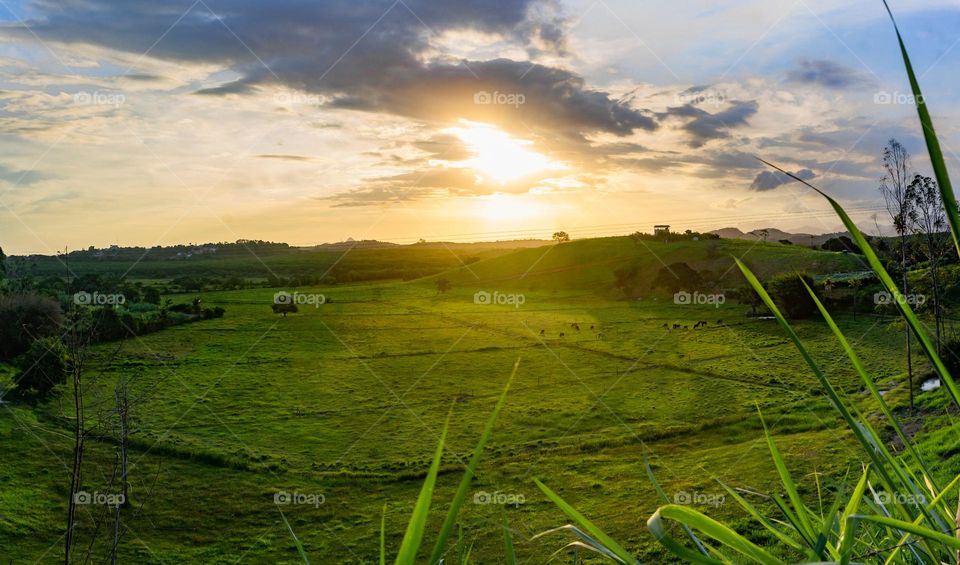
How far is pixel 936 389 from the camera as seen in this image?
2520 cm

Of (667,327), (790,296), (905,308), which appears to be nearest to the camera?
(905,308)

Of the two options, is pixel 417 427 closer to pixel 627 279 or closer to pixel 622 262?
pixel 627 279

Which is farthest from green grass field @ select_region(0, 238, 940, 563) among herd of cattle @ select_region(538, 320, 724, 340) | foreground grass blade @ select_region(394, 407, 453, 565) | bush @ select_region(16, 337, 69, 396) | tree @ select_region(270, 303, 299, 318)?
tree @ select_region(270, 303, 299, 318)

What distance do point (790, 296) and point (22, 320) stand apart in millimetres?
57397

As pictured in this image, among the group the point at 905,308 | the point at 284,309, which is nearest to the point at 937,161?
the point at 905,308

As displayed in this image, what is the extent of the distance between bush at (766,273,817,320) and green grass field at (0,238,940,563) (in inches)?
85.1

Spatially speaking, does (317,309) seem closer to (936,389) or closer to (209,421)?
(209,421)

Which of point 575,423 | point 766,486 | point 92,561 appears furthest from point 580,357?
point 92,561

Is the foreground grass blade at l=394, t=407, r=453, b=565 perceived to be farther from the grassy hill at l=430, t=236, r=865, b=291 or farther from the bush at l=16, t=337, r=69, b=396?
the grassy hill at l=430, t=236, r=865, b=291

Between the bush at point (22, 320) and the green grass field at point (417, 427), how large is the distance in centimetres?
466

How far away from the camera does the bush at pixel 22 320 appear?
46.9 meters

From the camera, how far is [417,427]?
114ft

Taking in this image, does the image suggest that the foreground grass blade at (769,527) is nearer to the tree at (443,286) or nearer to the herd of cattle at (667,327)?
the herd of cattle at (667,327)

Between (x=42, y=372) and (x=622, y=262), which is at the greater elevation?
(x=622, y=262)
